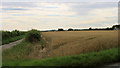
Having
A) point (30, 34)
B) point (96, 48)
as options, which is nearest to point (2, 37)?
point (30, 34)

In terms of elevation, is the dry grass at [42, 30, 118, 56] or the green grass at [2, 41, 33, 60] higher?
the dry grass at [42, 30, 118, 56]

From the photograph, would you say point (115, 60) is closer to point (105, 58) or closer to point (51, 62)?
point (105, 58)

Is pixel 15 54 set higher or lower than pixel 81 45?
lower

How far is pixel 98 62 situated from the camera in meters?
Answer: 8.26

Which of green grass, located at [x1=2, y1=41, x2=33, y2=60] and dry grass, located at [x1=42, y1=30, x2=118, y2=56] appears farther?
dry grass, located at [x1=42, y1=30, x2=118, y2=56]

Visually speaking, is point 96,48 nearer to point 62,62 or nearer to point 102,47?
point 102,47

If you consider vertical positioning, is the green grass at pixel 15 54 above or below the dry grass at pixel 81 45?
below

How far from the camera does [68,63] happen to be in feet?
25.8

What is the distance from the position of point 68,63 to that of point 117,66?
2.39 m

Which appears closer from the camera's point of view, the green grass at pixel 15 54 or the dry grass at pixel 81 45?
the green grass at pixel 15 54

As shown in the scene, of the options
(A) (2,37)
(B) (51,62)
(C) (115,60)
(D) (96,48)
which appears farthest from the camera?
(A) (2,37)

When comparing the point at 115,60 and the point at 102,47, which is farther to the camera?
the point at 102,47

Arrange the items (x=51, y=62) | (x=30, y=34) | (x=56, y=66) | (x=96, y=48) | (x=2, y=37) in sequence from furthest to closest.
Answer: (x=2, y=37), (x=30, y=34), (x=96, y=48), (x=51, y=62), (x=56, y=66)

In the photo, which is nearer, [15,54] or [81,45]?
[15,54]
